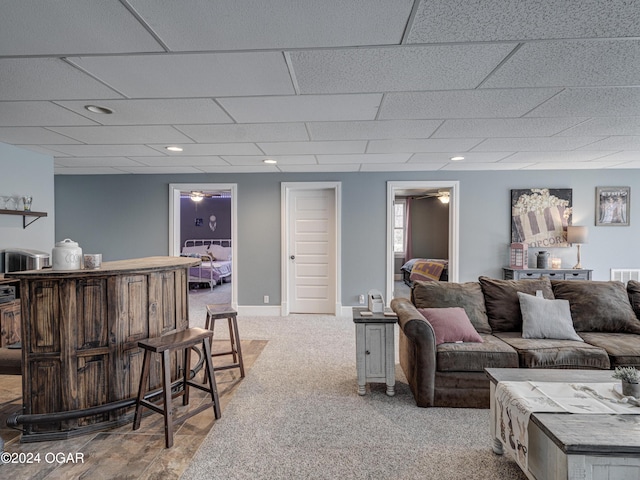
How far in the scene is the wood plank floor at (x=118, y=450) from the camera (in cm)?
194

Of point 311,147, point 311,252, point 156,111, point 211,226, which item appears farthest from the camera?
point 211,226

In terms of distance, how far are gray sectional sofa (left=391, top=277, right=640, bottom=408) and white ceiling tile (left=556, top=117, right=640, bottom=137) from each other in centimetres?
147

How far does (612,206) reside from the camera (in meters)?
5.31

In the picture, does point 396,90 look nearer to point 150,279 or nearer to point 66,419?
point 150,279

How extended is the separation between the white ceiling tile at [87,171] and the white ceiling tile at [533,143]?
522 cm

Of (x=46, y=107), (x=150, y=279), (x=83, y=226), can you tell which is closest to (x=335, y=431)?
(x=150, y=279)

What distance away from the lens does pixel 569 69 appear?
78.8 inches

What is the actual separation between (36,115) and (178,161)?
188cm

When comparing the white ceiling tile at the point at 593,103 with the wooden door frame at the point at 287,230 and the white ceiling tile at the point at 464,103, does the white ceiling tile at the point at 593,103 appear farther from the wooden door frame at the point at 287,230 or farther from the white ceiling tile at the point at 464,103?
the wooden door frame at the point at 287,230

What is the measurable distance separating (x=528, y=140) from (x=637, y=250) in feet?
11.4

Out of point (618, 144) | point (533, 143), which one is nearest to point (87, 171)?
point (533, 143)

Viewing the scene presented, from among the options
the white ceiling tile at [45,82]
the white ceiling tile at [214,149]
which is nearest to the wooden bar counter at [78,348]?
the white ceiling tile at [45,82]

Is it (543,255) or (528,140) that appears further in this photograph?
(543,255)

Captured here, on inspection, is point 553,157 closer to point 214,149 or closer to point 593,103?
point 593,103
